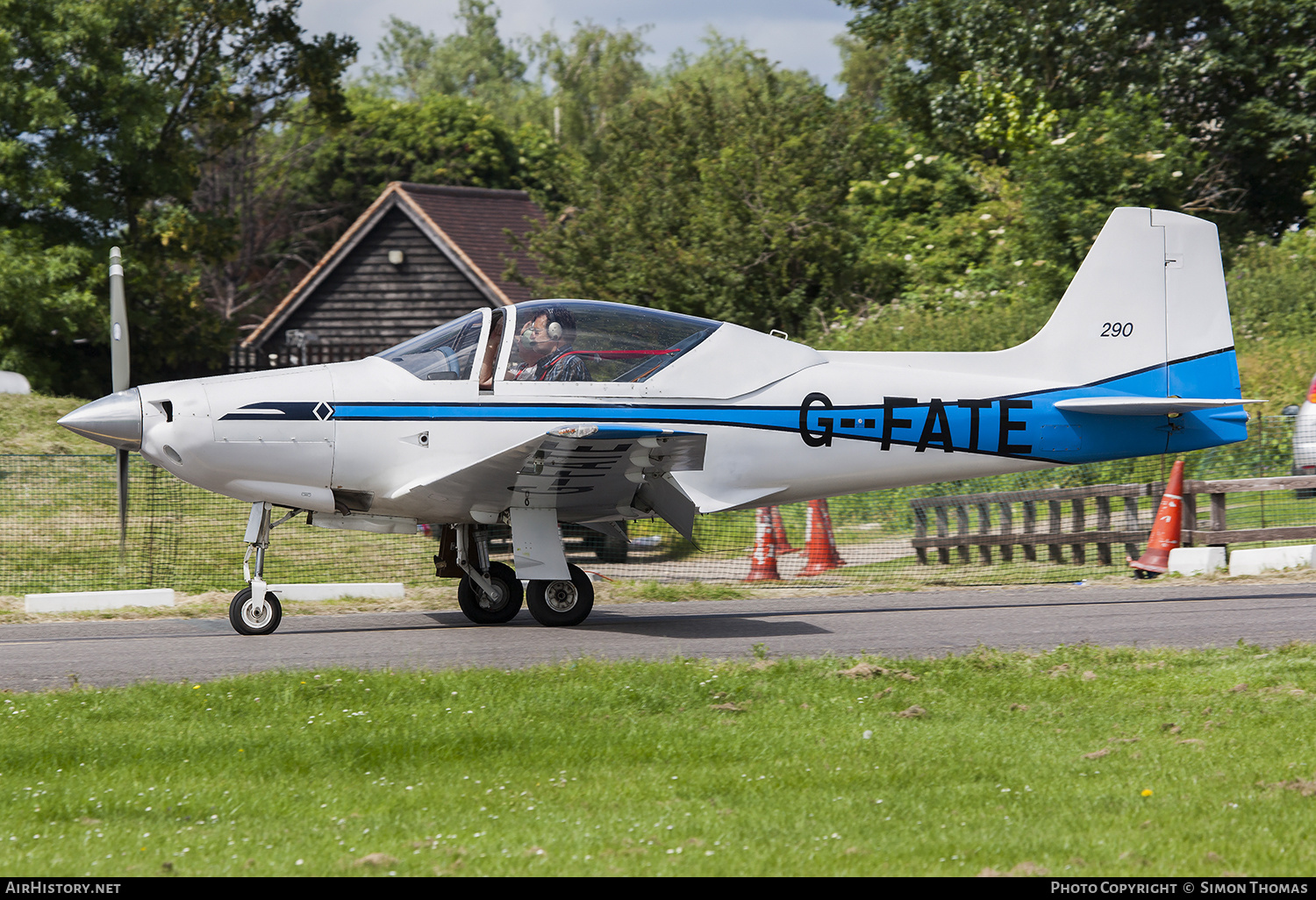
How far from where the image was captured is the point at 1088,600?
11.6 metres

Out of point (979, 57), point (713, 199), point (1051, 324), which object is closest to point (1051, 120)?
point (979, 57)

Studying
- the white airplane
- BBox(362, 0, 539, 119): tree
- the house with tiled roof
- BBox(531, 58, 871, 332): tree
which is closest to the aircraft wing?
the white airplane

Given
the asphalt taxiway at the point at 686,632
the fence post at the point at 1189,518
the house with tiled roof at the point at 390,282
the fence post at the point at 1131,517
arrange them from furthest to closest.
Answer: the house with tiled roof at the point at 390,282 < the fence post at the point at 1131,517 < the fence post at the point at 1189,518 < the asphalt taxiway at the point at 686,632

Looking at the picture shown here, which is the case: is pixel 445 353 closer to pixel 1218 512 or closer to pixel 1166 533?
pixel 1166 533

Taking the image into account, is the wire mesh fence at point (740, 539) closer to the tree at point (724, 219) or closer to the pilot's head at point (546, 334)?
the pilot's head at point (546, 334)

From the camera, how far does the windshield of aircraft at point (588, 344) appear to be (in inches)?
393

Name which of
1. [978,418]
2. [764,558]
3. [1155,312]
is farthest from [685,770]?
[764,558]

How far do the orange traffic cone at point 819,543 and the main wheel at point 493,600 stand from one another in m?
5.73

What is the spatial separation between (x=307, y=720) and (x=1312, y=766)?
196 inches

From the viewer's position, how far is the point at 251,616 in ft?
33.0

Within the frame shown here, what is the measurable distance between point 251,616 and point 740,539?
8711mm

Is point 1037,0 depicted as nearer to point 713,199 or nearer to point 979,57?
point 979,57

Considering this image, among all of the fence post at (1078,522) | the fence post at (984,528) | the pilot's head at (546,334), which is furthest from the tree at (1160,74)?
the pilot's head at (546,334)

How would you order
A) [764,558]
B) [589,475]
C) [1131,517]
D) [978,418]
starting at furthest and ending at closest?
[764,558], [1131,517], [978,418], [589,475]
